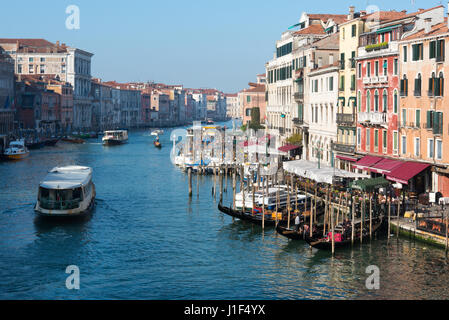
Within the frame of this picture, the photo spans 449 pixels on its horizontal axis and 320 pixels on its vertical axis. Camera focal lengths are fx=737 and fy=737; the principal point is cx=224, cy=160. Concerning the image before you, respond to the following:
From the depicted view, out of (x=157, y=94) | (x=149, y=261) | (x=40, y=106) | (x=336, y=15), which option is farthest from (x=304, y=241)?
(x=157, y=94)

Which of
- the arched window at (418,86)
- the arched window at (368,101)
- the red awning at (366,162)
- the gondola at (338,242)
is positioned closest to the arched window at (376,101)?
the arched window at (368,101)

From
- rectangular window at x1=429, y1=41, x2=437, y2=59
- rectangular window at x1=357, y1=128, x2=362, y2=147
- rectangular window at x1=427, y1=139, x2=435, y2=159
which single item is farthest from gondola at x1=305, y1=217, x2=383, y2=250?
rectangular window at x1=357, y1=128, x2=362, y2=147

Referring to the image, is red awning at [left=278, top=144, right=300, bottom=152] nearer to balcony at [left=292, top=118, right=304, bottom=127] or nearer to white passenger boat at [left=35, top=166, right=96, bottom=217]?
balcony at [left=292, top=118, right=304, bottom=127]

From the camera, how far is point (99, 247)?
72.3 ft

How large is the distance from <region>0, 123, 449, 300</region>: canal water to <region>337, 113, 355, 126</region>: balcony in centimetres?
691

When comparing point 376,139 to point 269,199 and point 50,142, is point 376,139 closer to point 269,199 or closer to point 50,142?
point 269,199

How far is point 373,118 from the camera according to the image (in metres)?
28.8

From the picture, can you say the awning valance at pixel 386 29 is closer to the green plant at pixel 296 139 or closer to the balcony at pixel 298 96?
the balcony at pixel 298 96

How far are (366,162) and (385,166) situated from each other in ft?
6.95

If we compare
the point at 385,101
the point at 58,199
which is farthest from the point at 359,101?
the point at 58,199

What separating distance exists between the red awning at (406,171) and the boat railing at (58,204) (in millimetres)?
11209

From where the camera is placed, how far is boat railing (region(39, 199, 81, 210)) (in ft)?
85.5

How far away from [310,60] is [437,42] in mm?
14046
